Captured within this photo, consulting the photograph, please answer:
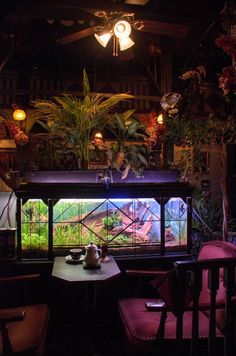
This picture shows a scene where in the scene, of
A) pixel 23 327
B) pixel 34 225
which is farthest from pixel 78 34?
pixel 23 327

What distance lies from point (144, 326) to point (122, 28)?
285 cm

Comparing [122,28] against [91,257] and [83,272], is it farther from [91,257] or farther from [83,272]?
[83,272]

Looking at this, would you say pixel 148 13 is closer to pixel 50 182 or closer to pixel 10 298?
pixel 50 182

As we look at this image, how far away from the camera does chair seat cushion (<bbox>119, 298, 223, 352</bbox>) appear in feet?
9.37

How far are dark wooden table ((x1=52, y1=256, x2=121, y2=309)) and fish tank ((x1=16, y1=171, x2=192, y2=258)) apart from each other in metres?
0.25

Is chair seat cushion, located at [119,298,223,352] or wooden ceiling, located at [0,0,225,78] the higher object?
wooden ceiling, located at [0,0,225,78]

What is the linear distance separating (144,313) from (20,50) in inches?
220

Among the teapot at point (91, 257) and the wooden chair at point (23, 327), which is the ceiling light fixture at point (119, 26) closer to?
the teapot at point (91, 257)

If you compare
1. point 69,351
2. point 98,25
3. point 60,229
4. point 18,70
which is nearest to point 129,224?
point 60,229

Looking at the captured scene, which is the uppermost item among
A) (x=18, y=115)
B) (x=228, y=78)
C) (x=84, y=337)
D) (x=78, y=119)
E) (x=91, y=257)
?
(x=18, y=115)

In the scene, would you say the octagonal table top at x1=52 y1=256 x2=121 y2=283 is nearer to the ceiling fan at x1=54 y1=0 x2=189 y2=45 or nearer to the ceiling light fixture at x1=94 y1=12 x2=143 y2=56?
the ceiling light fixture at x1=94 y1=12 x2=143 y2=56

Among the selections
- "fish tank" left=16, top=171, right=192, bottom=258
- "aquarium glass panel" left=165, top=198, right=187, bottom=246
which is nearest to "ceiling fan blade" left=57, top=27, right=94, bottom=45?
"fish tank" left=16, top=171, right=192, bottom=258

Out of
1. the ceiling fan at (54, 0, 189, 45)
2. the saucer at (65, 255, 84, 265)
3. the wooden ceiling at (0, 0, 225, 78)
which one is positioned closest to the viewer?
the saucer at (65, 255, 84, 265)

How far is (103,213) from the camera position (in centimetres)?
373
